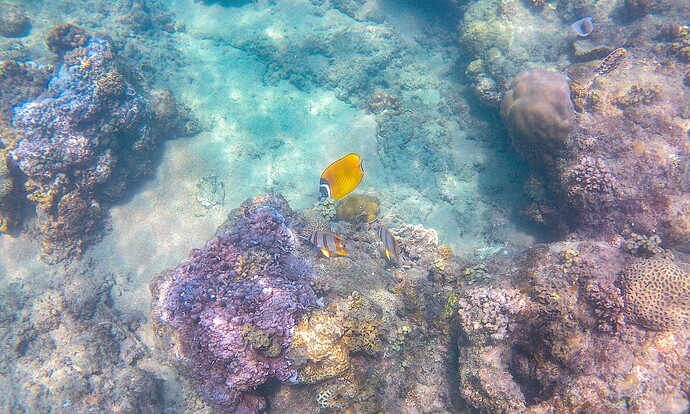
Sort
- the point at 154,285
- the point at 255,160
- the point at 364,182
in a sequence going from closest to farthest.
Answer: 1. the point at 154,285
2. the point at 364,182
3. the point at 255,160

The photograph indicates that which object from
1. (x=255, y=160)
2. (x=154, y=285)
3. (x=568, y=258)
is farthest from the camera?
(x=255, y=160)

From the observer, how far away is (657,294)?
360cm

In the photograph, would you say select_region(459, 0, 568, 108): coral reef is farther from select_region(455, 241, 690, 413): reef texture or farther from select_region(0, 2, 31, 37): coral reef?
select_region(0, 2, 31, 37): coral reef

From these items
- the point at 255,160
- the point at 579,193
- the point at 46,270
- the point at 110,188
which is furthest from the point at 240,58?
the point at 579,193

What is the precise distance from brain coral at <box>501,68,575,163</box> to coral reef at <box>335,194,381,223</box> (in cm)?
308

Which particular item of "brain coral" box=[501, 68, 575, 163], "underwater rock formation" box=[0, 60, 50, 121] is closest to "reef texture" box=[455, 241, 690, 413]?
"brain coral" box=[501, 68, 575, 163]

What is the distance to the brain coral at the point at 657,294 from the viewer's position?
137 inches

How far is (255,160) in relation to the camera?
838 cm

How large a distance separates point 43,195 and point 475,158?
30.3ft

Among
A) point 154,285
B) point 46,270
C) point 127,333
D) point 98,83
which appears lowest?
point 127,333

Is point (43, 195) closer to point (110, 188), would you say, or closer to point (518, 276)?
point (110, 188)

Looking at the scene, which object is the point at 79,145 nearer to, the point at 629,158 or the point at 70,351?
the point at 70,351

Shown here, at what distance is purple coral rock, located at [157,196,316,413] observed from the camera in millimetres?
3859

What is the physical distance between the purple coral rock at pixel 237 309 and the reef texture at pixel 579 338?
2143 mm
